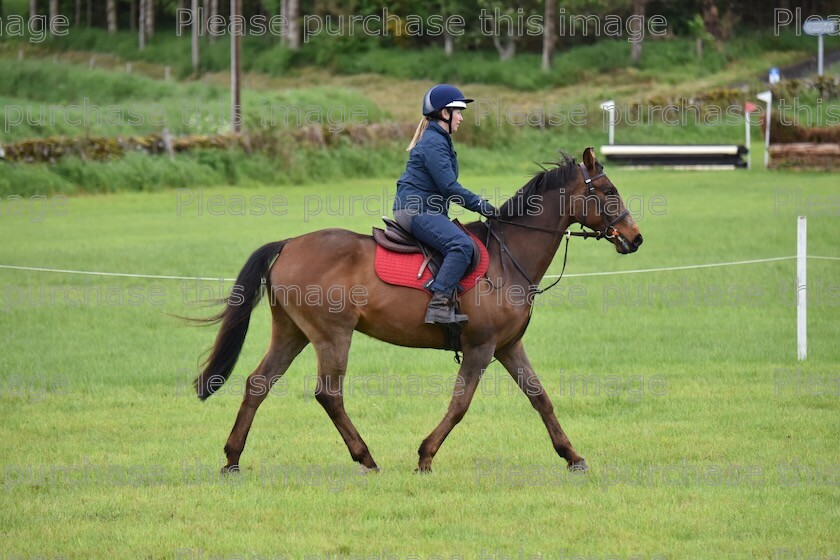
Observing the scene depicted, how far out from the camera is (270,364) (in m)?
8.64

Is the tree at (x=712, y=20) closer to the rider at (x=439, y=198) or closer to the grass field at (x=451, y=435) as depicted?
the grass field at (x=451, y=435)

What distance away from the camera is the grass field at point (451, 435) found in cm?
695

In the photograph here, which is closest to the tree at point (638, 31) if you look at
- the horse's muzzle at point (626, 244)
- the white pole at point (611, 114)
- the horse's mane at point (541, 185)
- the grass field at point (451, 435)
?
the white pole at point (611, 114)

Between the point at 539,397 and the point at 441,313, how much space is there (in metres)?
1.03

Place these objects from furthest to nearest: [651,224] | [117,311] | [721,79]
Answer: [721,79]
[651,224]
[117,311]

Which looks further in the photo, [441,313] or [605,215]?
[605,215]

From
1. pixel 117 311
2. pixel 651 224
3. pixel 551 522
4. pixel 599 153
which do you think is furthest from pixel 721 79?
pixel 551 522

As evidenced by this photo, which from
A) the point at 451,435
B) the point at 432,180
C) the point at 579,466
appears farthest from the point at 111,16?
the point at 579,466

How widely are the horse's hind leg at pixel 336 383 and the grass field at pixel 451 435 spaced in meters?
0.17

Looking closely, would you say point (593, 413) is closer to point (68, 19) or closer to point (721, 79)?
point (721, 79)

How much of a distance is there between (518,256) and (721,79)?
1775 inches

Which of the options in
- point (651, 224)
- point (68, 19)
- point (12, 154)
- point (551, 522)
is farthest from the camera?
point (68, 19)

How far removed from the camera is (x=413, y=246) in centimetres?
858

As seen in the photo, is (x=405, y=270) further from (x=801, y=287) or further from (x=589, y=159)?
(x=801, y=287)
